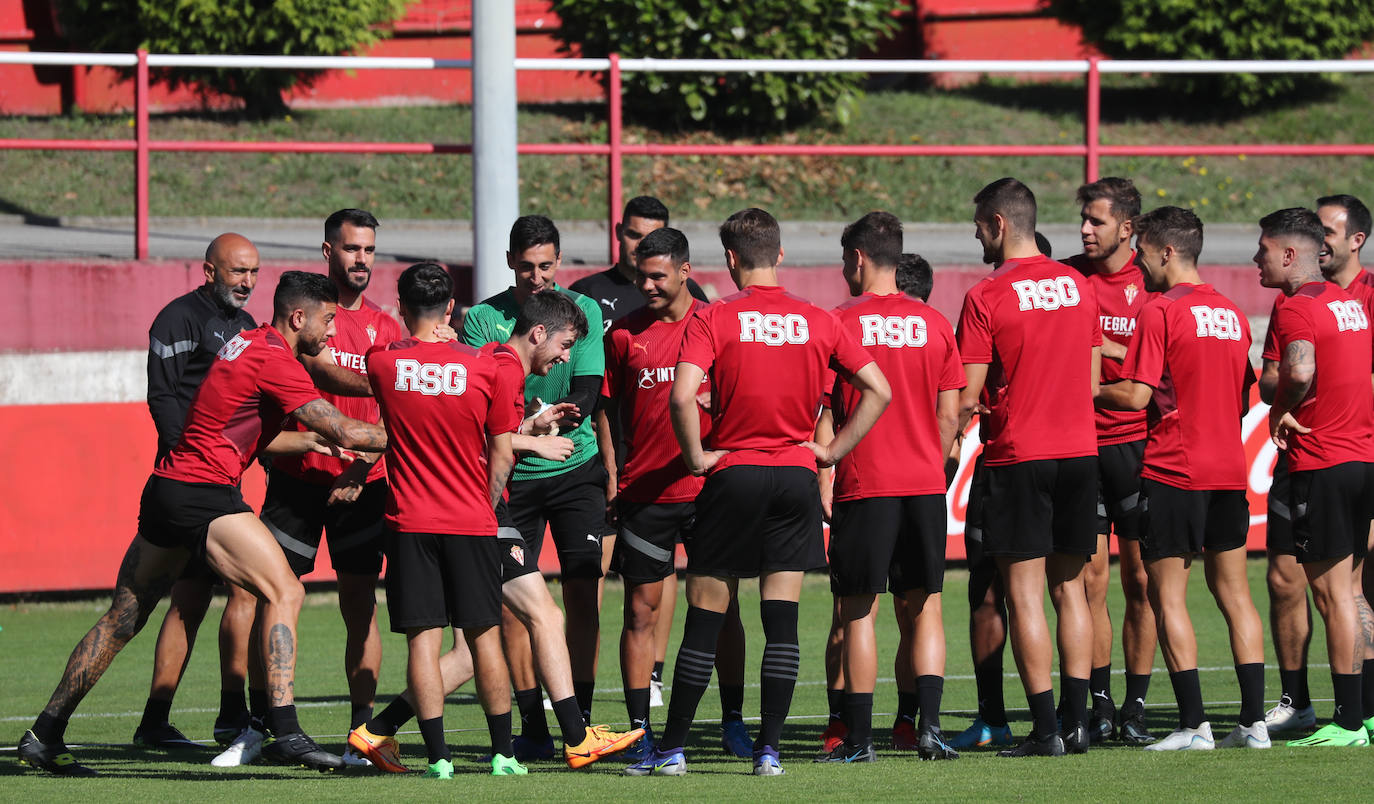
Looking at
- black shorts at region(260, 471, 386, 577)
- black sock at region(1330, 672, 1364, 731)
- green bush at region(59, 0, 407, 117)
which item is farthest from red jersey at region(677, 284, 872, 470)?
green bush at region(59, 0, 407, 117)

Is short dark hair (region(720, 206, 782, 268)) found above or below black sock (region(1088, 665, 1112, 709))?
above

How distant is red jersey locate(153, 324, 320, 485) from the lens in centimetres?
686

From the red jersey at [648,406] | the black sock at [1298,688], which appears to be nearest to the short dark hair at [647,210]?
the red jersey at [648,406]

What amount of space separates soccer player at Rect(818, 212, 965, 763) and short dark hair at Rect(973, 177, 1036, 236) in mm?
456

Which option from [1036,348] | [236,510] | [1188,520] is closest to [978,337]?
[1036,348]

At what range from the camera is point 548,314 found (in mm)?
6891

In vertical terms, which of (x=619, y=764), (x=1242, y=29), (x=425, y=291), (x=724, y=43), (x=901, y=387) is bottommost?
(x=619, y=764)

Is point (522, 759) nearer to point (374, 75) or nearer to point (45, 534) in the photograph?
point (45, 534)

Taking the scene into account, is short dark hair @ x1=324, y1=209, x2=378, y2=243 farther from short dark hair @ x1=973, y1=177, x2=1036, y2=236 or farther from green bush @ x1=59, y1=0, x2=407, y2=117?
green bush @ x1=59, y1=0, x2=407, y2=117

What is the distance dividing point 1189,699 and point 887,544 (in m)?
1.56

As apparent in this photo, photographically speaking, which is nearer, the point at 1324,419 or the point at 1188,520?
the point at 1188,520

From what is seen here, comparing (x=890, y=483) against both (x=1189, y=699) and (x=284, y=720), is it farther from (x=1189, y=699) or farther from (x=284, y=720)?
(x=284, y=720)

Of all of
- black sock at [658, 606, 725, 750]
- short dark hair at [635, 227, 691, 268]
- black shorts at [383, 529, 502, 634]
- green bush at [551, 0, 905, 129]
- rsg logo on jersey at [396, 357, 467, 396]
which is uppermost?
green bush at [551, 0, 905, 129]

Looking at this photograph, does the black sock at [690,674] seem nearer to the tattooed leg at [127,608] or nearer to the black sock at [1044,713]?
the black sock at [1044,713]
